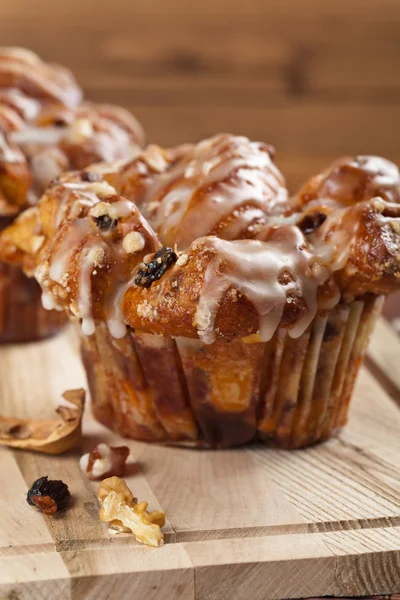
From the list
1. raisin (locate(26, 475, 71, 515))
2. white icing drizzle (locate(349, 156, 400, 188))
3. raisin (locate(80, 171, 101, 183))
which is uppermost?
white icing drizzle (locate(349, 156, 400, 188))

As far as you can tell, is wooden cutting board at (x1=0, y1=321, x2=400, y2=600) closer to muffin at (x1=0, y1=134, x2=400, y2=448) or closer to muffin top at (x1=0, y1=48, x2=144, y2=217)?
muffin at (x1=0, y1=134, x2=400, y2=448)

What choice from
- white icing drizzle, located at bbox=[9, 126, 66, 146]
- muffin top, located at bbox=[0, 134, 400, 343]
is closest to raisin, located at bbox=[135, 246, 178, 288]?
muffin top, located at bbox=[0, 134, 400, 343]

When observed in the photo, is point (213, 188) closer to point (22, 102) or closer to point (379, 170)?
point (379, 170)

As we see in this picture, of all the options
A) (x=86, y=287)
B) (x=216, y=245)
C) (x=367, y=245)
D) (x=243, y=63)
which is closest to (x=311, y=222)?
(x=367, y=245)

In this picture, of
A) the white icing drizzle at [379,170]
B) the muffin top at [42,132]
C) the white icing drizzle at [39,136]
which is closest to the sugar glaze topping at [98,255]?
the white icing drizzle at [379,170]

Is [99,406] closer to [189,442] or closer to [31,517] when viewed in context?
[189,442]

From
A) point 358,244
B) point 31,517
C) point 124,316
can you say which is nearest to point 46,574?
point 31,517

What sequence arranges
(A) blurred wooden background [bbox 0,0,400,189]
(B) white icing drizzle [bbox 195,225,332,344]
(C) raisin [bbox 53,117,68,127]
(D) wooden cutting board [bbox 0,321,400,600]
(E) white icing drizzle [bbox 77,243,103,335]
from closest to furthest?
(D) wooden cutting board [bbox 0,321,400,600], (B) white icing drizzle [bbox 195,225,332,344], (E) white icing drizzle [bbox 77,243,103,335], (C) raisin [bbox 53,117,68,127], (A) blurred wooden background [bbox 0,0,400,189]
